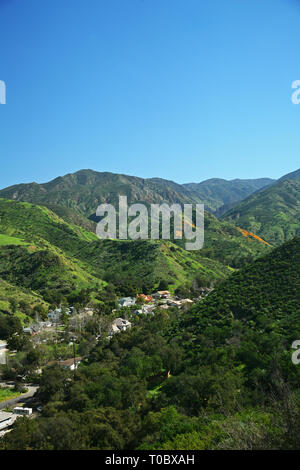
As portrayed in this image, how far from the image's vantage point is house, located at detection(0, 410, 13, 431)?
2386 cm

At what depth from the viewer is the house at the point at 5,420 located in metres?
23.9

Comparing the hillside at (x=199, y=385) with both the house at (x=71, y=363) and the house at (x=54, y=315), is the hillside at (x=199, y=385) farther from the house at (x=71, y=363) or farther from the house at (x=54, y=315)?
the house at (x=54, y=315)

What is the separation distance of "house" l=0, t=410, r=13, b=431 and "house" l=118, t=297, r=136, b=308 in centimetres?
3865

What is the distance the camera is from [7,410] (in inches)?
1086

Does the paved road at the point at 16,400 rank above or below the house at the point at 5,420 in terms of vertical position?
below

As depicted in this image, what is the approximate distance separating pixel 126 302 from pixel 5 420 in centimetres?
4240

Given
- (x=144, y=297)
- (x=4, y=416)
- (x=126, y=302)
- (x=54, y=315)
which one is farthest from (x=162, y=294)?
(x=4, y=416)

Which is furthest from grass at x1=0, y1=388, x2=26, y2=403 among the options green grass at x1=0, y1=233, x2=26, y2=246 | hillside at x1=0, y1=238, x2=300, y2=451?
green grass at x1=0, y1=233, x2=26, y2=246

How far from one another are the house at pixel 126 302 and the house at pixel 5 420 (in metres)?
38.7

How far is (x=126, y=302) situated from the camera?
6675 cm

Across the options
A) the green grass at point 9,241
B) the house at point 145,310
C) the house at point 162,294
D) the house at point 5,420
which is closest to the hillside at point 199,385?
the house at point 5,420

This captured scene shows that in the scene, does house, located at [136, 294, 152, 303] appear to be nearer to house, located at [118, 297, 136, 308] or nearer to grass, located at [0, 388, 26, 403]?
house, located at [118, 297, 136, 308]
